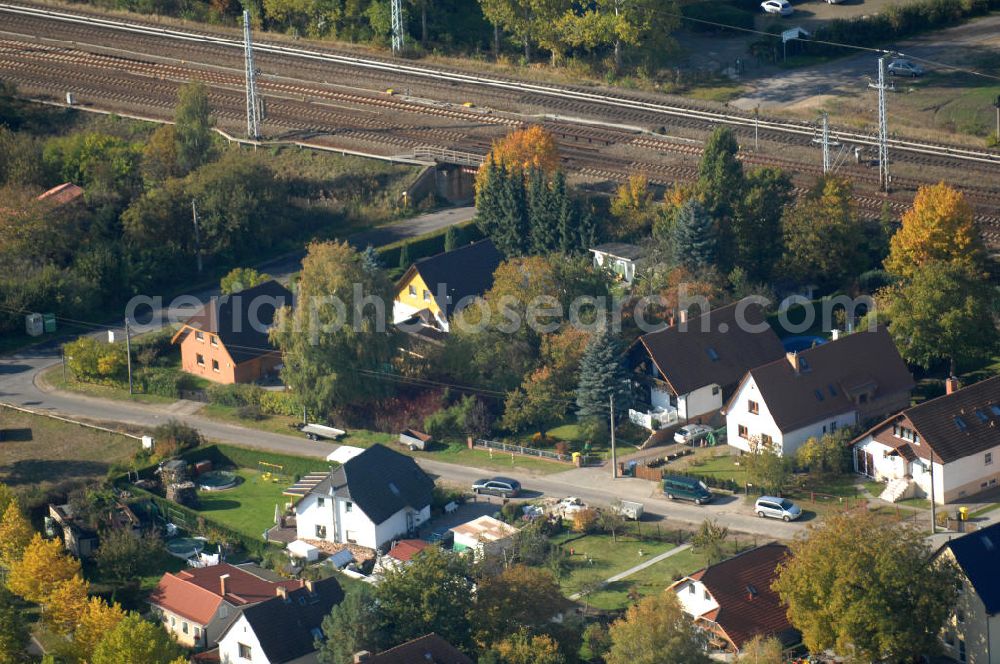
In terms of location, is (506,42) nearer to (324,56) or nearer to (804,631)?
(324,56)

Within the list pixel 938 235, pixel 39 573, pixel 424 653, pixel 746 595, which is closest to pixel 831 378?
pixel 938 235

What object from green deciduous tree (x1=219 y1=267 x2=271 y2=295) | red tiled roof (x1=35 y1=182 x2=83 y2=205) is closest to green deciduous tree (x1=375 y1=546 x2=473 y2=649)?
green deciduous tree (x1=219 y1=267 x2=271 y2=295)

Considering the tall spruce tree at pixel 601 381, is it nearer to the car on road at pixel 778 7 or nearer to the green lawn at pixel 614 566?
the green lawn at pixel 614 566

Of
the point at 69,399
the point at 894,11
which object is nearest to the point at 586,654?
the point at 69,399

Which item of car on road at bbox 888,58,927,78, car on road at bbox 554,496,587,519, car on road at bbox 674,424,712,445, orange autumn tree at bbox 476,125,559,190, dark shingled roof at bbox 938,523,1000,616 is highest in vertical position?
car on road at bbox 888,58,927,78

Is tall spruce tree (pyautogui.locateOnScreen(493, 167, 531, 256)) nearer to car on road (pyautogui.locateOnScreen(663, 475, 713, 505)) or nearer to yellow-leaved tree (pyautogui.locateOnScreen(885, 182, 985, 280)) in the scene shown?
yellow-leaved tree (pyautogui.locateOnScreen(885, 182, 985, 280))

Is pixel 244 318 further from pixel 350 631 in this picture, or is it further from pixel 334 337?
pixel 350 631
